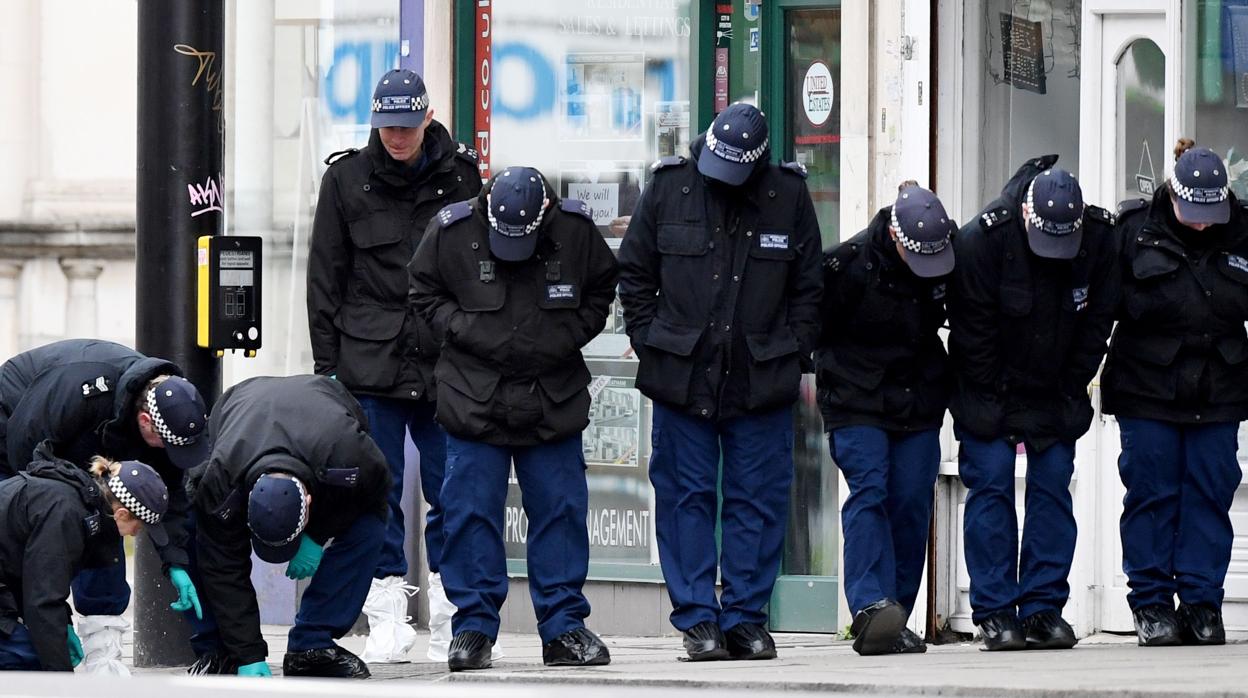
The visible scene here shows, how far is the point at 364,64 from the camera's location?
11.2 meters

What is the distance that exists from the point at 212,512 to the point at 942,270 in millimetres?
2649

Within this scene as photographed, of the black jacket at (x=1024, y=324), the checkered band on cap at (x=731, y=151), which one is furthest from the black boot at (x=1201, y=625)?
the checkered band on cap at (x=731, y=151)

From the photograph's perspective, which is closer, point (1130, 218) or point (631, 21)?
point (1130, 218)

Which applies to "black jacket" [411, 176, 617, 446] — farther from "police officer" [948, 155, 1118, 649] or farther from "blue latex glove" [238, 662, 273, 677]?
"police officer" [948, 155, 1118, 649]

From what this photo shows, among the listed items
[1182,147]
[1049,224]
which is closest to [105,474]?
[1049,224]

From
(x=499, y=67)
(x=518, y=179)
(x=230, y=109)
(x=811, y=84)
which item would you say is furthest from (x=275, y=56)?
(x=518, y=179)

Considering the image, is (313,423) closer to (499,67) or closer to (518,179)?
(518,179)

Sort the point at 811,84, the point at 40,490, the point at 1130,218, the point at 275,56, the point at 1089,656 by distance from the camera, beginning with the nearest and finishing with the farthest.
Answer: the point at 40,490 → the point at 1089,656 → the point at 1130,218 → the point at 811,84 → the point at 275,56

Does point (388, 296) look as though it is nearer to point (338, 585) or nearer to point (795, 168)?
point (338, 585)

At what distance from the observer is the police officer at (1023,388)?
868cm

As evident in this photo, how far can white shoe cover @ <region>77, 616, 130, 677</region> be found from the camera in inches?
335

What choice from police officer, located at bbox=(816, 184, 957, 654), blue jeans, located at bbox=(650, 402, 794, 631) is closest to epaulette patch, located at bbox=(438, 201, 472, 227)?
blue jeans, located at bbox=(650, 402, 794, 631)

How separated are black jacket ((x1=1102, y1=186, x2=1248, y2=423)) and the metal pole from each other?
343 centimetres

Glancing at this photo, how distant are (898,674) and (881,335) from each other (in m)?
1.61
